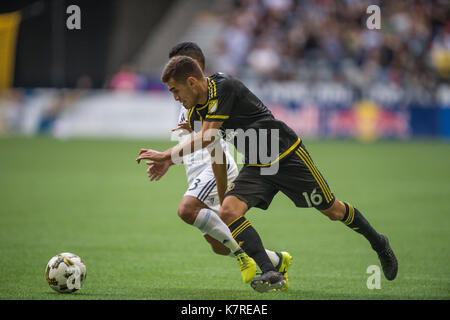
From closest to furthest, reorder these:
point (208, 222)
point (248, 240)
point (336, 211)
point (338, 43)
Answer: point (248, 240) < point (336, 211) < point (208, 222) < point (338, 43)

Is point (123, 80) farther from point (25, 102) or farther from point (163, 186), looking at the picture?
point (163, 186)

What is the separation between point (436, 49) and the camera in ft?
84.3

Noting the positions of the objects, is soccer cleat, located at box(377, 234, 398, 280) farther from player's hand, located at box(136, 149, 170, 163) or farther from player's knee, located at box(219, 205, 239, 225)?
player's hand, located at box(136, 149, 170, 163)

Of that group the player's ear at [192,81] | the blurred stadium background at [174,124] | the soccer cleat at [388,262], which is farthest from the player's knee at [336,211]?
the player's ear at [192,81]

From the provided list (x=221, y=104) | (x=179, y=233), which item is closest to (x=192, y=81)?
(x=221, y=104)

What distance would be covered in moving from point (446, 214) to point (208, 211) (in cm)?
562

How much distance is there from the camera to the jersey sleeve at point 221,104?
5914 mm

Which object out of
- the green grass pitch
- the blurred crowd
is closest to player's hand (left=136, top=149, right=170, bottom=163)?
the green grass pitch

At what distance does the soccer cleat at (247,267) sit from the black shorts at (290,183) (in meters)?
0.52

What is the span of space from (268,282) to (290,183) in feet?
3.09

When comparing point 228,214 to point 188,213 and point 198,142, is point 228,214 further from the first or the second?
point 188,213

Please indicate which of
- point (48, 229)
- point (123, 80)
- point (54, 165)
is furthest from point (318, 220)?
point (123, 80)

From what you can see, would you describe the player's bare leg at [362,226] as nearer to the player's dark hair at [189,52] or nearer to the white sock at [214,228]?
the white sock at [214,228]

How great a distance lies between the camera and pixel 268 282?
18.8 feet
